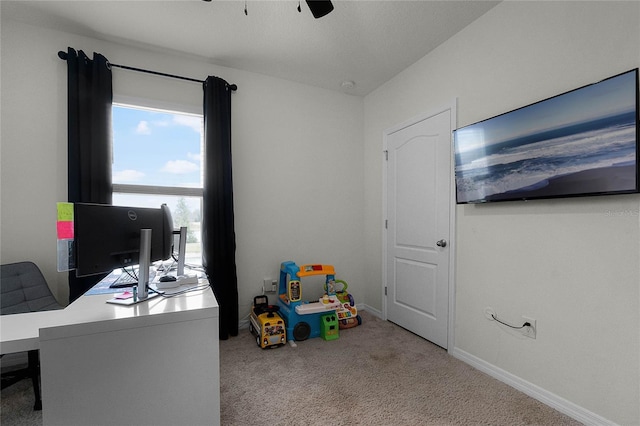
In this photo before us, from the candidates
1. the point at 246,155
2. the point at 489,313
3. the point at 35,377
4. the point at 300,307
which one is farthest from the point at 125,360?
the point at 489,313

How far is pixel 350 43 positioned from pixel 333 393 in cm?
288

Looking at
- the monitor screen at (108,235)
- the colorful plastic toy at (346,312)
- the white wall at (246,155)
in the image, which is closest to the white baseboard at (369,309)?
the white wall at (246,155)

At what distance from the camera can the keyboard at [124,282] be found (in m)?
1.79

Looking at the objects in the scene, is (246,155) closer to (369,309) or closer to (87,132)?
(87,132)

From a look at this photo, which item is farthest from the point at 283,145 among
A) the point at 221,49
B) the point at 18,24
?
the point at 18,24

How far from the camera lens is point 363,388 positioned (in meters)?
1.98

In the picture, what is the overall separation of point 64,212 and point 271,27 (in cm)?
217

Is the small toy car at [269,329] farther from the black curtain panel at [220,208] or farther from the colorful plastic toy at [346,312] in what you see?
the colorful plastic toy at [346,312]

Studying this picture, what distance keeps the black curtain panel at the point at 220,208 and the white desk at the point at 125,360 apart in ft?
4.44

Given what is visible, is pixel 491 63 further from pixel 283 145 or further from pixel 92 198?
pixel 92 198

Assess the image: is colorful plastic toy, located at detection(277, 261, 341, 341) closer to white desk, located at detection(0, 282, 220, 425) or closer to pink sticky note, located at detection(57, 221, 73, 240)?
white desk, located at detection(0, 282, 220, 425)

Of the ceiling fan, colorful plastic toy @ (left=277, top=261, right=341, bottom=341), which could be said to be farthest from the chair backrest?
the ceiling fan

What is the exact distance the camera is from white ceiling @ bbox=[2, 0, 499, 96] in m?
2.08

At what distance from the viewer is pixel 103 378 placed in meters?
1.18
